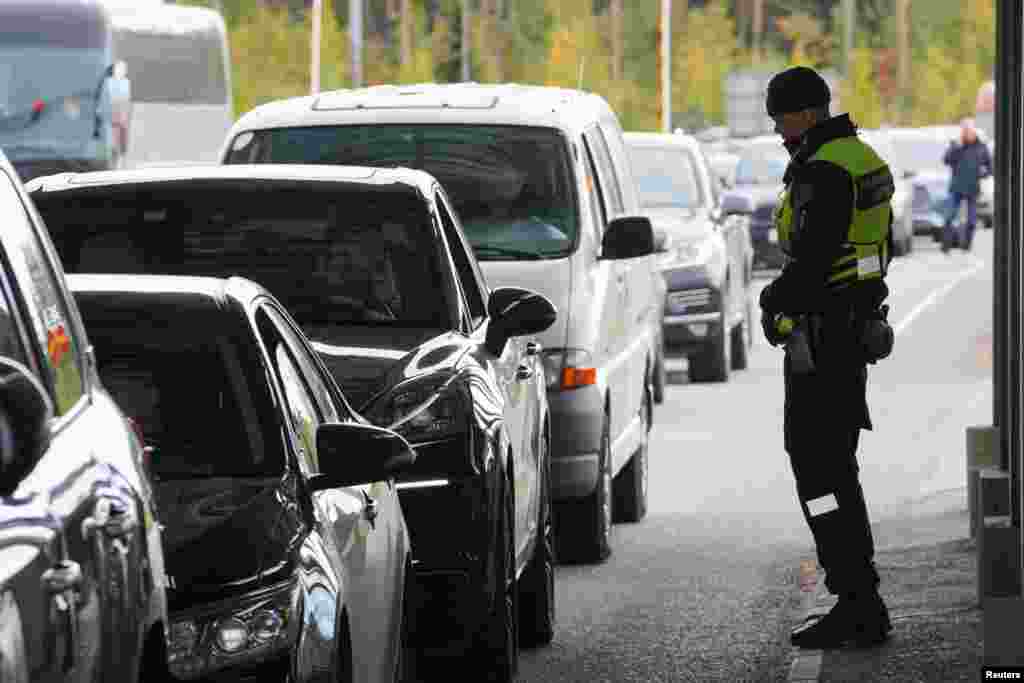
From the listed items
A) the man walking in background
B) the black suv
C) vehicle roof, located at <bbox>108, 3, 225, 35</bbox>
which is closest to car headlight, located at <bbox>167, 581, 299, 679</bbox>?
the black suv

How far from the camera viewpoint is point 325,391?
6.71 m

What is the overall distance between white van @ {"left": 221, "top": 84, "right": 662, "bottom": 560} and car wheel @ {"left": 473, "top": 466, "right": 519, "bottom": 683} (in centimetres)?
286

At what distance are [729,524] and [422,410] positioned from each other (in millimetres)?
5487

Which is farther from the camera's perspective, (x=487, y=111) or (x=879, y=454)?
(x=879, y=454)

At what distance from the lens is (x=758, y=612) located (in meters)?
10.7

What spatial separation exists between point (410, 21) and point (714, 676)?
95.8m

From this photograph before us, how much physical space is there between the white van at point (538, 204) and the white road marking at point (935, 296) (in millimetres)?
15495

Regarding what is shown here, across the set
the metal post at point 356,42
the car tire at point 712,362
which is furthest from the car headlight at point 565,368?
the metal post at point 356,42

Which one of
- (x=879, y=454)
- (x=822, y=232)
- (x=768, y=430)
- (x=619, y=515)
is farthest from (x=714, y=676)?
(x=768, y=430)

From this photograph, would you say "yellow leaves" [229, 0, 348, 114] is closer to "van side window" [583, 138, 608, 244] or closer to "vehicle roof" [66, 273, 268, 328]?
"van side window" [583, 138, 608, 244]

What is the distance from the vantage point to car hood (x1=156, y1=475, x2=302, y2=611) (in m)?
5.47

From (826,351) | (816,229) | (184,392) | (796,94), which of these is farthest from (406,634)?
(796,94)

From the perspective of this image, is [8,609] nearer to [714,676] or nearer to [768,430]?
[714,676]

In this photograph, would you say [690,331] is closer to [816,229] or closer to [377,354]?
[816,229]
